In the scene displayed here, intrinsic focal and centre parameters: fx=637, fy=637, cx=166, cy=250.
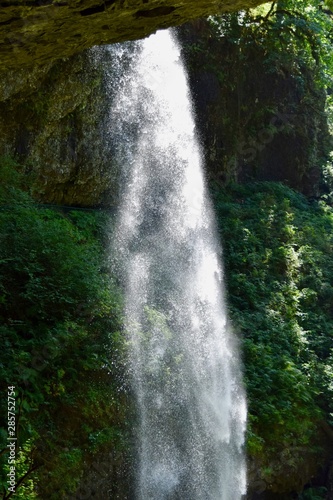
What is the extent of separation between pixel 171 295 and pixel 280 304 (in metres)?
3.34

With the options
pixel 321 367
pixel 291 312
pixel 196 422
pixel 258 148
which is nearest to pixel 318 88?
pixel 258 148

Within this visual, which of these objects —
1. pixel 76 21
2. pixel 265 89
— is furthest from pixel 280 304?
pixel 76 21

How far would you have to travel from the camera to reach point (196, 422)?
29.4 ft

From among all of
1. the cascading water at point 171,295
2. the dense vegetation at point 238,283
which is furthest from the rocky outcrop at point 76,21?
the cascading water at point 171,295

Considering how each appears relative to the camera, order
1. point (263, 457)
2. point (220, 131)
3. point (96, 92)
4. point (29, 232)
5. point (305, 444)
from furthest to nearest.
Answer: point (220, 131), point (96, 92), point (305, 444), point (263, 457), point (29, 232)

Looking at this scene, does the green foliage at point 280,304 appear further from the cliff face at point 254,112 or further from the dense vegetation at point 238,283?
the cliff face at point 254,112

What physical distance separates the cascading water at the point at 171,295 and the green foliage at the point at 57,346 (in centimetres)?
51

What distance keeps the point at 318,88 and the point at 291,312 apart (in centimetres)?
846

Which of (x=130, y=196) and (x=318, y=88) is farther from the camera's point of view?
(x=318, y=88)

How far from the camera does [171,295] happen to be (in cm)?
1066

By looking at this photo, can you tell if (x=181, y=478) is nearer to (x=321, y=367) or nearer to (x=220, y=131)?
(x=321, y=367)

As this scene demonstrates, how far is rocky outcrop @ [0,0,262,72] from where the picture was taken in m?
5.02

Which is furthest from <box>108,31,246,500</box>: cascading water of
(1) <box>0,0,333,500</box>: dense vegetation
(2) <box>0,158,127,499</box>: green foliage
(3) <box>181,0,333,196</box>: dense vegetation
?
(3) <box>181,0,333,196</box>: dense vegetation

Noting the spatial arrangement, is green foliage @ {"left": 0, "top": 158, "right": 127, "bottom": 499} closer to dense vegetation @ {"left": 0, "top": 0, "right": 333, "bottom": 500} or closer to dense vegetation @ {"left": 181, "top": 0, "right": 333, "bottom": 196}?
dense vegetation @ {"left": 0, "top": 0, "right": 333, "bottom": 500}
